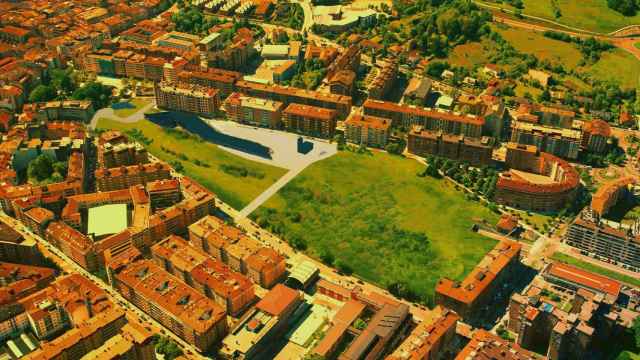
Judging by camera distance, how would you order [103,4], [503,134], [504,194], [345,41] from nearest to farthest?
[504,194] < [503,134] < [345,41] < [103,4]

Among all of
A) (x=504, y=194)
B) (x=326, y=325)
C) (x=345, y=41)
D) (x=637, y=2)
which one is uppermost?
(x=637, y=2)

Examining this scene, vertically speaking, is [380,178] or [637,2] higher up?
[637,2]

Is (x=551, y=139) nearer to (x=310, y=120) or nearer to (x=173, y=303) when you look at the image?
(x=310, y=120)

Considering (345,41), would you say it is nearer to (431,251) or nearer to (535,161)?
(535,161)

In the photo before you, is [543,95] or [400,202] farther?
[543,95]

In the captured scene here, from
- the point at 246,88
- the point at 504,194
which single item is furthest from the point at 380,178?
the point at 246,88

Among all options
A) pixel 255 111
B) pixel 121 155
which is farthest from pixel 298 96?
pixel 121 155

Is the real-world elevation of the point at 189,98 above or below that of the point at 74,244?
above
